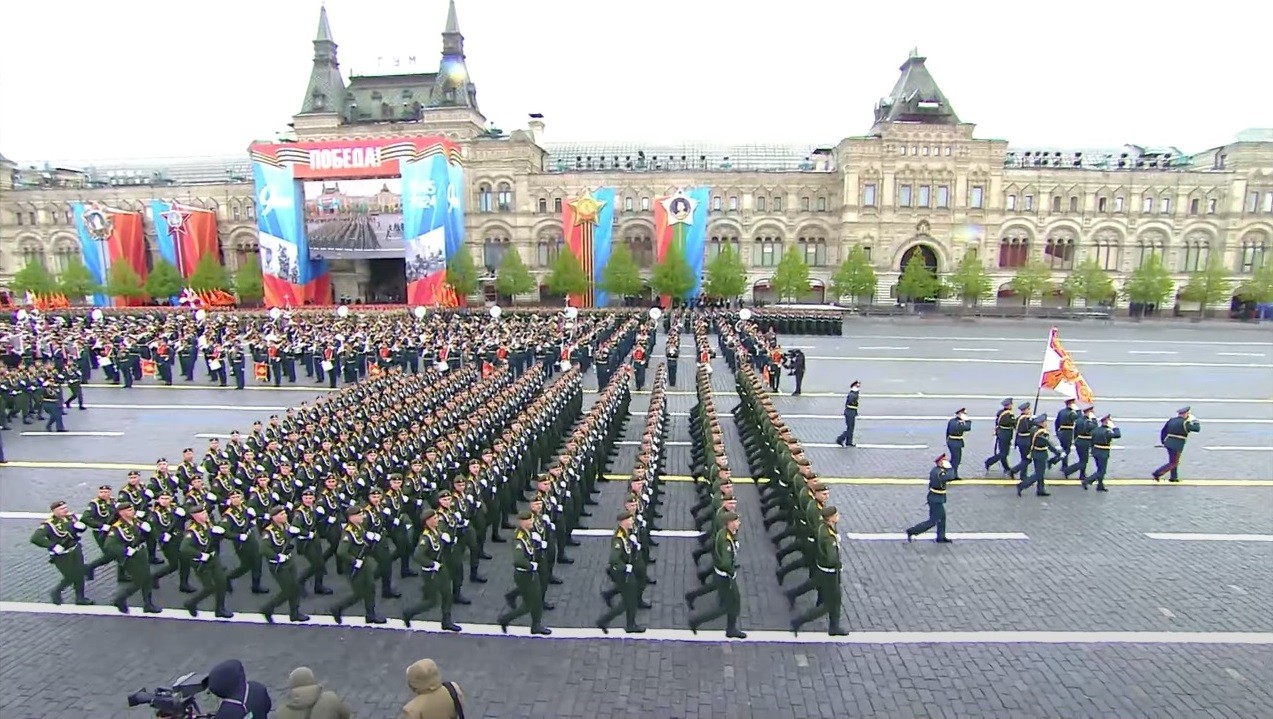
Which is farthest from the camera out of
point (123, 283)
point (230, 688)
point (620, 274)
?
point (123, 283)

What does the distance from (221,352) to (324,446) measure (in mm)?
14080

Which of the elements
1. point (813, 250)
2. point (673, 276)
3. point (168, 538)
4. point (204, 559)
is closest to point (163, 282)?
point (673, 276)

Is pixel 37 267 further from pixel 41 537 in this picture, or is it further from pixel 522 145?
pixel 41 537

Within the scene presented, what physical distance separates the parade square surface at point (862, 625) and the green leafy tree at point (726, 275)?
34181mm

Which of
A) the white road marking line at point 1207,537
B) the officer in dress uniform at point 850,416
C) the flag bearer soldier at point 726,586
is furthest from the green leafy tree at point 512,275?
the flag bearer soldier at point 726,586

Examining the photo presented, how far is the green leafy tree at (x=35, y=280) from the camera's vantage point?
52.3 metres

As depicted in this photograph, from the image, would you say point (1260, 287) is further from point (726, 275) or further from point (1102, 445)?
point (1102, 445)

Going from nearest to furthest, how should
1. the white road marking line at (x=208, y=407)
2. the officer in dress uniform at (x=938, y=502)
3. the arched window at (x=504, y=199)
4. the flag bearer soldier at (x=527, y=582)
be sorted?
the flag bearer soldier at (x=527, y=582) → the officer in dress uniform at (x=938, y=502) → the white road marking line at (x=208, y=407) → the arched window at (x=504, y=199)

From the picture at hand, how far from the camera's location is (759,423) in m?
14.5

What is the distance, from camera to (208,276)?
51688 millimetres

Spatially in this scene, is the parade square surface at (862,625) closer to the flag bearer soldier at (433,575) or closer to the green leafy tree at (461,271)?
the flag bearer soldier at (433,575)

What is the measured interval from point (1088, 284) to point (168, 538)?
5562 cm

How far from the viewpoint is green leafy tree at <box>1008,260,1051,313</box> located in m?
49.0

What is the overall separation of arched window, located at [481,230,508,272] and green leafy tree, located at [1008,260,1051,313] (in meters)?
38.8
